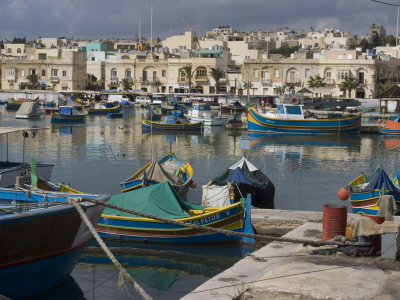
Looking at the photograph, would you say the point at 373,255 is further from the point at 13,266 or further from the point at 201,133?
the point at 201,133

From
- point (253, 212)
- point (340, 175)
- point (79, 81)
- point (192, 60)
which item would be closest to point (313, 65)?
point (192, 60)

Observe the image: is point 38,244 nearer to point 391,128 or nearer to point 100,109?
point 391,128

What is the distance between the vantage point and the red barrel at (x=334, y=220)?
1416cm

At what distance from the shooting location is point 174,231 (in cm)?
1819

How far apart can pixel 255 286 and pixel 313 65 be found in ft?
247

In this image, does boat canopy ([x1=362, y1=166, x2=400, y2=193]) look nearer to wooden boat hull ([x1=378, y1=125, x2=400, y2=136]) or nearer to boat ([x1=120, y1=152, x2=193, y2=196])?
boat ([x1=120, y1=152, x2=193, y2=196])

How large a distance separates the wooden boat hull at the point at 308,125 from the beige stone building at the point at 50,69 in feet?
149

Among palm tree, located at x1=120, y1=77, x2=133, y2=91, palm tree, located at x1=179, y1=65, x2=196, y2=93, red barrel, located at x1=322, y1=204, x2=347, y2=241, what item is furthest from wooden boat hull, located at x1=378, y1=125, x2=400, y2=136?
palm tree, located at x1=120, y1=77, x2=133, y2=91

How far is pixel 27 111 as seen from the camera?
68.4 metres

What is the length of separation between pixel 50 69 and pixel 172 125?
1793 inches

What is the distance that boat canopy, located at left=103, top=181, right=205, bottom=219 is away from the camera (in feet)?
58.6

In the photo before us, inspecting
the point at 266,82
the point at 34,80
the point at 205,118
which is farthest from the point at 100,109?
the point at 266,82

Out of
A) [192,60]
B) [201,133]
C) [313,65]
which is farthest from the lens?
[192,60]

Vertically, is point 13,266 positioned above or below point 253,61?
below
